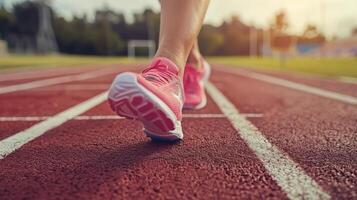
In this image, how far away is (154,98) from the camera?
141 centimetres

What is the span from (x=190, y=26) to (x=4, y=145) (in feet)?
3.01

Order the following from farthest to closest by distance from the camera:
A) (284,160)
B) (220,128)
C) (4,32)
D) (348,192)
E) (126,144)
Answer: (4,32), (220,128), (126,144), (284,160), (348,192)

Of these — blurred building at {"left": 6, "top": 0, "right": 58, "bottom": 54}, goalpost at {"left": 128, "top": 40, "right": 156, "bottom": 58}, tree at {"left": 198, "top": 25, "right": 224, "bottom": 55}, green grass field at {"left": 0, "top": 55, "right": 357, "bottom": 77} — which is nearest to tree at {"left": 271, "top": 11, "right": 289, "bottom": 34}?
tree at {"left": 198, "top": 25, "right": 224, "bottom": 55}

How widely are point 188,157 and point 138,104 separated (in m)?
0.27

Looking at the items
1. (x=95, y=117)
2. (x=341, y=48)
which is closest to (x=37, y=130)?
(x=95, y=117)

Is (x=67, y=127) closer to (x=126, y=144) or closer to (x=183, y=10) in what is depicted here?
(x=126, y=144)

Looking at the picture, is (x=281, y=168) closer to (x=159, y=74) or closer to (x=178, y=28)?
(x=159, y=74)

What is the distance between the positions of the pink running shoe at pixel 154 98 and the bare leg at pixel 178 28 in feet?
0.22

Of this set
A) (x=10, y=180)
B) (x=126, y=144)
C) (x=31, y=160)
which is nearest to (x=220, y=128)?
(x=126, y=144)

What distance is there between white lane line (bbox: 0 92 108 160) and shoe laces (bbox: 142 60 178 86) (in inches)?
24.0

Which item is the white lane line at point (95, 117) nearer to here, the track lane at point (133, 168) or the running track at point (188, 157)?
the running track at point (188, 157)

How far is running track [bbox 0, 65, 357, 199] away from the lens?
1.14 metres

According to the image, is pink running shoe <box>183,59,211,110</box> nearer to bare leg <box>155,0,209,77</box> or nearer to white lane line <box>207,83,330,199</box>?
white lane line <box>207,83,330,199</box>

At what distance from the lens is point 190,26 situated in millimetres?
1748
